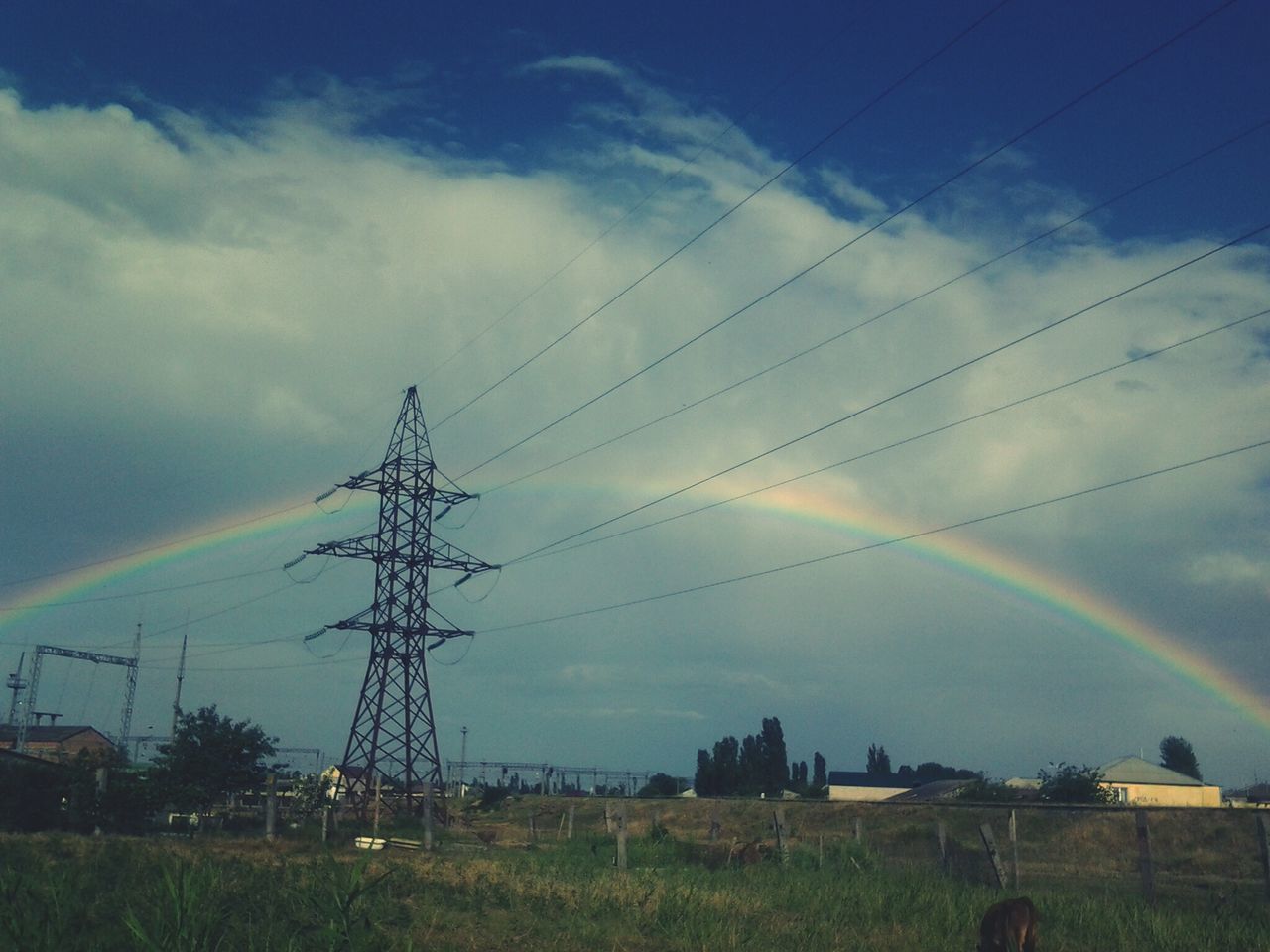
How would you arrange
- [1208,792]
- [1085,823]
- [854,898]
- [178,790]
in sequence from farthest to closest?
1. [1208,792]
2. [1085,823]
3. [178,790]
4. [854,898]

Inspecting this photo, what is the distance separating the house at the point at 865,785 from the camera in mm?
109562

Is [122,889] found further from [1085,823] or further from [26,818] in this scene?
[1085,823]

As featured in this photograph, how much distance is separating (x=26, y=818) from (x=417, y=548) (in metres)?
16.8

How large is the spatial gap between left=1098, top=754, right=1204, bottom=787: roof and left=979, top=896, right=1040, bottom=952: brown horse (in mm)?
89994

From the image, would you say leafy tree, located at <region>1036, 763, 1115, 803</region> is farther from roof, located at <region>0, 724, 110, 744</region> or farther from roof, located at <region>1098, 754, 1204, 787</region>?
roof, located at <region>0, 724, 110, 744</region>

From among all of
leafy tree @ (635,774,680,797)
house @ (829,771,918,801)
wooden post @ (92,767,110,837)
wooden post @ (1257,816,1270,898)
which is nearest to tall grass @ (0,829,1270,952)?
wooden post @ (1257,816,1270,898)

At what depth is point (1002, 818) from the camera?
47.6m

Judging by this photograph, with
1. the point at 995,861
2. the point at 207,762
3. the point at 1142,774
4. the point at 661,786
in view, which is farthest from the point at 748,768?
the point at 995,861

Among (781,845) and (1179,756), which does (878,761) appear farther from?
(781,845)

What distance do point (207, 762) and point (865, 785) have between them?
85.7m

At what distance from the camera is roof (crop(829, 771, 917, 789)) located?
11475 cm

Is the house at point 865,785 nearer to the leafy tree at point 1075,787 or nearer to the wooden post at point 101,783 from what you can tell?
the leafy tree at point 1075,787

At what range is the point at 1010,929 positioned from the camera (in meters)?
12.8

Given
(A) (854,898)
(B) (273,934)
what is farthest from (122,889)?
(A) (854,898)
